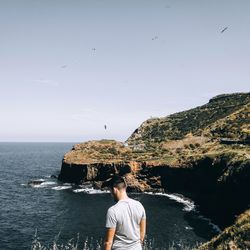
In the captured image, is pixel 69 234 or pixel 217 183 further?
pixel 217 183

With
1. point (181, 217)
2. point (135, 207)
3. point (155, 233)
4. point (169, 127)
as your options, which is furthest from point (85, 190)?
point (135, 207)

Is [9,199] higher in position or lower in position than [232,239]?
lower

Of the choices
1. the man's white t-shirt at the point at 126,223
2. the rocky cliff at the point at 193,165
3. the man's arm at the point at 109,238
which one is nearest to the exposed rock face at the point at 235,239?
the man's white t-shirt at the point at 126,223

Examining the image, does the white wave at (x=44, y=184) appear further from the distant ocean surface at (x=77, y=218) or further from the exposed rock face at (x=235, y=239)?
the exposed rock face at (x=235, y=239)

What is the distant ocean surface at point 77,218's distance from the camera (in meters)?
57.6

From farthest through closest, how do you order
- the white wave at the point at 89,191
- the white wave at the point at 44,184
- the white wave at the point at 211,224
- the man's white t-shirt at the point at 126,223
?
1. the white wave at the point at 44,184
2. the white wave at the point at 89,191
3. the white wave at the point at 211,224
4. the man's white t-shirt at the point at 126,223

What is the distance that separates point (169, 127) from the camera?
16525cm

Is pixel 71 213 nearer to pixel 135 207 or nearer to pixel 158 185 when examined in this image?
pixel 158 185

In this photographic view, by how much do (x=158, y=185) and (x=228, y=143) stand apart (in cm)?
2573

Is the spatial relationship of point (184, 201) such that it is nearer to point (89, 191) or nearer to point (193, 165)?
point (193, 165)

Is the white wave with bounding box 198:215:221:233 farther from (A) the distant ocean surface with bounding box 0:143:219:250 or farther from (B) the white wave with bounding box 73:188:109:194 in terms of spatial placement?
(B) the white wave with bounding box 73:188:109:194

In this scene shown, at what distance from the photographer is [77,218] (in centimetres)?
7106

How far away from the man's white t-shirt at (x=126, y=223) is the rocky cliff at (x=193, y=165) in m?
57.0

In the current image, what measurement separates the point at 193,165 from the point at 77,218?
34.0m
